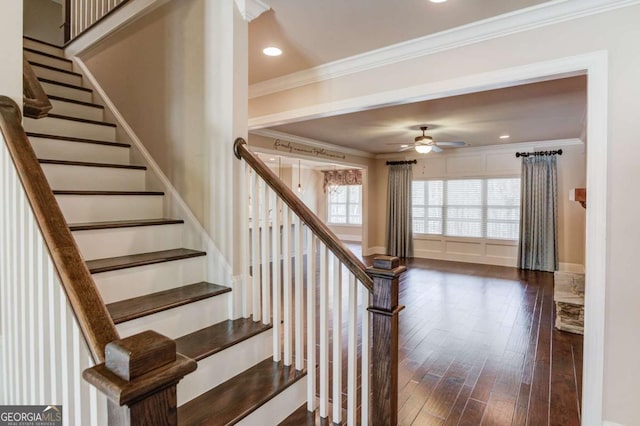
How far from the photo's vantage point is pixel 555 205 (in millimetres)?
6918

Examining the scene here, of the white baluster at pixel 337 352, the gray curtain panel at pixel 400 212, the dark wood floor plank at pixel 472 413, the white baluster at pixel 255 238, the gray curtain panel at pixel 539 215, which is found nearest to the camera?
the white baluster at pixel 337 352

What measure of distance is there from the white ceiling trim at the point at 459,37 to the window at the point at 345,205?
8640mm

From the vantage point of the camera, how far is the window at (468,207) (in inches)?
298

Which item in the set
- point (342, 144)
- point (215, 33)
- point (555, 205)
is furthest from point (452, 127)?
point (215, 33)

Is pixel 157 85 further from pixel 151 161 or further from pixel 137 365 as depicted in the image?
pixel 137 365

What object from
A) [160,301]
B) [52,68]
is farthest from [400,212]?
[160,301]

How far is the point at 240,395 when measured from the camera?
5.43ft

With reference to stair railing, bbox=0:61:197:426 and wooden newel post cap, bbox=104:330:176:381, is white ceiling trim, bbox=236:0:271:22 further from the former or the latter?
wooden newel post cap, bbox=104:330:176:381

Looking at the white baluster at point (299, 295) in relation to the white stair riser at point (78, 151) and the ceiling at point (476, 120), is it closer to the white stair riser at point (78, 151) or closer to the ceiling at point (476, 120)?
the white stair riser at point (78, 151)

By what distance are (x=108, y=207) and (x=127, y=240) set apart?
1.08 feet

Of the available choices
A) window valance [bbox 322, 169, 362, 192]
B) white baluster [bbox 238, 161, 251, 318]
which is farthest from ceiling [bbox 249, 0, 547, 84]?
window valance [bbox 322, 169, 362, 192]

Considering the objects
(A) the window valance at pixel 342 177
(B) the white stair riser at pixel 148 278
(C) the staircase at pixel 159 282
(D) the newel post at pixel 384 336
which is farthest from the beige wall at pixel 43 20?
(A) the window valance at pixel 342 177

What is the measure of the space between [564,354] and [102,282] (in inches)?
155

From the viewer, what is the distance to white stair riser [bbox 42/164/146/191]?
86.7 inches
